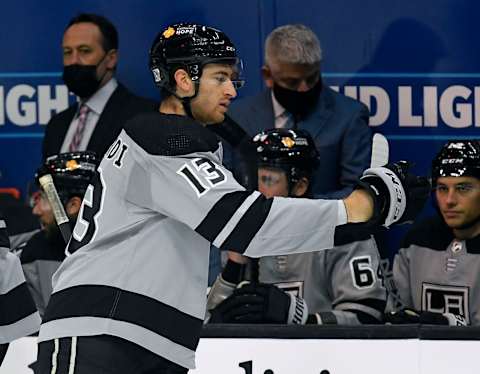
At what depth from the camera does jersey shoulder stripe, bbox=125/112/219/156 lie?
3.33 metres

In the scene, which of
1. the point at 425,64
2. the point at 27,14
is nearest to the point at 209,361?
the point at 425,64

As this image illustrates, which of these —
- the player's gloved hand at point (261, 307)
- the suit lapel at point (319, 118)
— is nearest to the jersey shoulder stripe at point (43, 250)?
the player's gloved hand at point (261, 307)

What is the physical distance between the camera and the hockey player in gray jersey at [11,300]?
164 inches

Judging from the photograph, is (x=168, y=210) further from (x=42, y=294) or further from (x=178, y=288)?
(x=42, y=294)

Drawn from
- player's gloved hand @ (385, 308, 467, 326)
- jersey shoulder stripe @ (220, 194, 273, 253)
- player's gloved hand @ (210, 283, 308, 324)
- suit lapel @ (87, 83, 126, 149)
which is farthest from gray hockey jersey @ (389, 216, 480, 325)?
jersey shoulder stripe @ (220, 194, 273, 253)

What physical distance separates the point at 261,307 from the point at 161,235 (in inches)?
56.8

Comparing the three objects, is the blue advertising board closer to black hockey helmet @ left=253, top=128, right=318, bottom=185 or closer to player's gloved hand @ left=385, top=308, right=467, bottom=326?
black hockey helmet @ left=253, top=128, right=318, bottom=185

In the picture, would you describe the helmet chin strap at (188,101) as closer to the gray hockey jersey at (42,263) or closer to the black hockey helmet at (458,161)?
the black hockey helmet at (458,161)

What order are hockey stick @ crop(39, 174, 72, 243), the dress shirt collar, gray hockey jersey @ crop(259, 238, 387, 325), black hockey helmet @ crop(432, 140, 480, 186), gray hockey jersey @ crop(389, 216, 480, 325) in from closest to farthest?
hockey stick @ crop(39, 174, 72, 243) → gray hockey jersey @ crop(259, 238, 387, 325) → gray hockey jersey @ crop(389, 216, 480, 325) → black hockey helmet @ crop(432, 140, 480, 186) → the dress shirt collar

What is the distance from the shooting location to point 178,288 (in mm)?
3383

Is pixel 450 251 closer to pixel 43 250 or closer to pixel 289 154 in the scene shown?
pixel 289 154

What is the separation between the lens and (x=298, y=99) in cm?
576

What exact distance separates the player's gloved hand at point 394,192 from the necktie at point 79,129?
2.97 m

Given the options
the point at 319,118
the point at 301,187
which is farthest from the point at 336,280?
the point at 319,118
